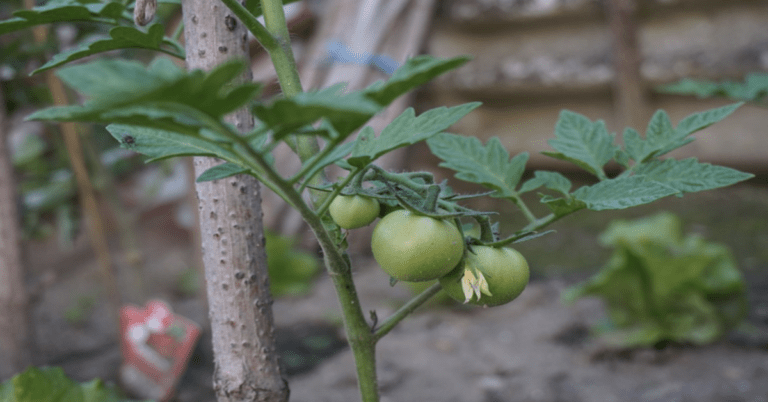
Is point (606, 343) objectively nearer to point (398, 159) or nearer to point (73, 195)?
point (398, 159)

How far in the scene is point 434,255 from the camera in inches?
18.4

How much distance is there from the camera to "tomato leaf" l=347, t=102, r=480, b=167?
0.41m

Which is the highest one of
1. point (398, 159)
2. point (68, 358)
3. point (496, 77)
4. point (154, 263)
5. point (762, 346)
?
point (496, 77)

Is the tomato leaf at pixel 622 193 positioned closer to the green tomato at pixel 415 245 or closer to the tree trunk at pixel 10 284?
the green tomato at pixel 415 245

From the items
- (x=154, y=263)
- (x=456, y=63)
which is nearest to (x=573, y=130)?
(x=456, y=63)

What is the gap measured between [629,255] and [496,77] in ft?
5.17

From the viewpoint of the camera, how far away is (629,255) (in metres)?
1.68

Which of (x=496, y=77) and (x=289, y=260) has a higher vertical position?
(x=496, y=77)

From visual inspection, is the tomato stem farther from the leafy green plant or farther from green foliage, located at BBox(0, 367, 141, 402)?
green foliage, located at BBox(0, 367, 141, 402)

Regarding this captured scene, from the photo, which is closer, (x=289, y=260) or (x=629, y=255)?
(x=629, y=255)

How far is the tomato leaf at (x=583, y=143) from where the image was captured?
635 millimetres

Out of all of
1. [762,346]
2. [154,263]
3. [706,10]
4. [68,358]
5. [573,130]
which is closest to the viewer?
[573,130]

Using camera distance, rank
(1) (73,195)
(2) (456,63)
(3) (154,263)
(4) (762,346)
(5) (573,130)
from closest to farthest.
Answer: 1. (2) (456,63)
2. (5) (573,130)
3. (4) (762,346)
4. (1) (73,195)
5. (3) (154,263)

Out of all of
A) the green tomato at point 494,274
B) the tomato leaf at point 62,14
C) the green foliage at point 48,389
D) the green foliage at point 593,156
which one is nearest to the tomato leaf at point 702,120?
the green foliage at point 593,156
